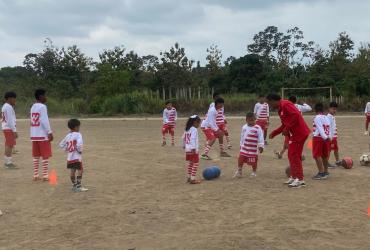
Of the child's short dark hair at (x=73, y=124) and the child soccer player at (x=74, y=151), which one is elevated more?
the child's short dark hair at (x=73, y=124)

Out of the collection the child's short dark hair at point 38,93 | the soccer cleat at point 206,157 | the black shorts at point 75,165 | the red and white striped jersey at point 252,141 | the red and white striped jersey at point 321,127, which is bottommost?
the soccer cleat at point 206,157

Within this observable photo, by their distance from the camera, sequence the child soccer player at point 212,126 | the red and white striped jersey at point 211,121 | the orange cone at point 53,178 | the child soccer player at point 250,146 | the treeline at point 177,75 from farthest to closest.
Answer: the treeline at point 177,75, the red and white striped jersey at point 211,121, the child soccer player at point 212,126, the child soccer player at point 250,146, the orange cone at point 53,178

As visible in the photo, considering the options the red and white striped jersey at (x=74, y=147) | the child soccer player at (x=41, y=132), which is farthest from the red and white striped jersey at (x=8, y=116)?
the red and white striped jersey at (x=74, y=147)

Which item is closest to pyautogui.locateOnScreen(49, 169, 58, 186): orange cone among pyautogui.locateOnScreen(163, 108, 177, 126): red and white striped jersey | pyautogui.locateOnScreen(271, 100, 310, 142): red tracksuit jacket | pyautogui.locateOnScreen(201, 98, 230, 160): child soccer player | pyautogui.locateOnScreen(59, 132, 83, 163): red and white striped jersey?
pyautogui.locateOnScreen(59, 132, 83, 163): red and white striped jersey

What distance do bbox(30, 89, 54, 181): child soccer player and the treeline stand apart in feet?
100

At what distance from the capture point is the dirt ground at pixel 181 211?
21.6ft

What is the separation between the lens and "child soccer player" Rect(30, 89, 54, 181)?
37.1 ft

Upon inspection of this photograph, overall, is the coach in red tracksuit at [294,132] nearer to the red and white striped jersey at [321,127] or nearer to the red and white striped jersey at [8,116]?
the red and white striped jersey at [321,127]

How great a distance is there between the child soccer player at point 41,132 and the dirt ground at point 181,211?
568 millimetres

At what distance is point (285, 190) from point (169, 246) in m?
3.90

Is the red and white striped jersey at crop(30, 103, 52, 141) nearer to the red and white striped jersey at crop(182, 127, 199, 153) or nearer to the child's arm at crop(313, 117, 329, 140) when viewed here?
the red and white striped jersey at crop(182, 127, 199, 153)

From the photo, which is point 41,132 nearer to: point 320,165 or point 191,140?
point 191,140

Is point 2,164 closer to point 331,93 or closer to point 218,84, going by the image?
point 331,93

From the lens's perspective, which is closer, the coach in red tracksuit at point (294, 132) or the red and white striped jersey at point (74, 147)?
the red and white striped jersey at point (74, 147)
